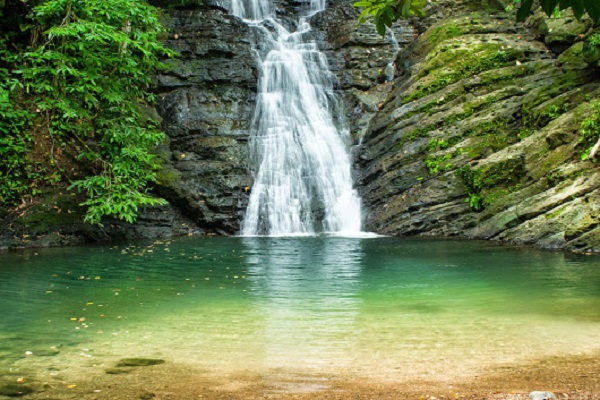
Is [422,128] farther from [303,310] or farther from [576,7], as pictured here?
[576,7]

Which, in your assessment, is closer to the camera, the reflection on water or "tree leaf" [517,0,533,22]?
"tree leaf" [517,0,533,22]

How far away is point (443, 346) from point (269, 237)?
10122 mm

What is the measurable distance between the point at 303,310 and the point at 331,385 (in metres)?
2.66

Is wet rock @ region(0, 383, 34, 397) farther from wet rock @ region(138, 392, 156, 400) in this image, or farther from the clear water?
wet rock @ region(138, 392, 156, 400)

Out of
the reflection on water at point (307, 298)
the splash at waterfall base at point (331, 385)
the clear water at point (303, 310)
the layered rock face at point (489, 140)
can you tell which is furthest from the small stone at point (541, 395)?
the layered rock face at point (489, 140)

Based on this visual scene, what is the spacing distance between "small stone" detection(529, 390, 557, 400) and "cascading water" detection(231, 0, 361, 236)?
39.0 feet

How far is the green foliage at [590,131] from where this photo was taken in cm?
1198

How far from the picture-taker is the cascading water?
16.0 metres

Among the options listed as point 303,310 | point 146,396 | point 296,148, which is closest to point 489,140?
point 296,148

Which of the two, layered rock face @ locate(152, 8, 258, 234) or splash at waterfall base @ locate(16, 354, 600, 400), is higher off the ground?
layered rock face @ locate(152, 8, 258, 234)

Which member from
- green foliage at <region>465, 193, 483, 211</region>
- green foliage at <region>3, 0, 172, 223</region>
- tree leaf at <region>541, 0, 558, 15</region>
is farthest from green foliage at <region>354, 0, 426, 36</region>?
green foliage at <region>465, 193, 483, 211</region>

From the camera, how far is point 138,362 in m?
4.70

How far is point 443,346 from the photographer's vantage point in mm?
5062

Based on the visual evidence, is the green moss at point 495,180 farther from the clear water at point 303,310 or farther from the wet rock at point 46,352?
the wet rock at point 46,352
